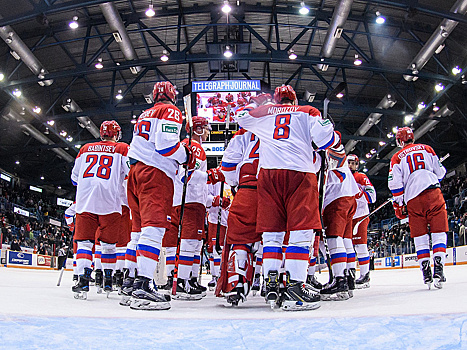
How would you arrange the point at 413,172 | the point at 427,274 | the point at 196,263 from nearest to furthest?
the point at 427,274, the point at 413,172, the point at 196,263

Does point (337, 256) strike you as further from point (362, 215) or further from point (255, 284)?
point (362, 215)

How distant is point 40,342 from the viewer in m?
1.64

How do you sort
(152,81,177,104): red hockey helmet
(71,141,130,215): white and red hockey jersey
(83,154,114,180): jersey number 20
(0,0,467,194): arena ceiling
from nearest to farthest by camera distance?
(152,81,177,104): red hockey helmet → (71,141,130,215): white and red hockey jersey → (83,154,114,180): jersey number 20 → (0,0,467,194): arena ceiling

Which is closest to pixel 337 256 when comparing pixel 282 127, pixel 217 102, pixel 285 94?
pixel 282 127

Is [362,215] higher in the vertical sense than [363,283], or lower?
higher

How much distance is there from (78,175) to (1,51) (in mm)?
11607

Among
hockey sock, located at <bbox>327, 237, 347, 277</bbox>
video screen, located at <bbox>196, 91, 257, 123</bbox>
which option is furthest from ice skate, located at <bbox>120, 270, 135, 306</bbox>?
video screen, located at <bbox>196, 91, 257, 123</bbox>

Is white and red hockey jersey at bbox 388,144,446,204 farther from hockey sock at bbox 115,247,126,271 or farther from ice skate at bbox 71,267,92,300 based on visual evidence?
ice skate at bbox 71,267,92,300

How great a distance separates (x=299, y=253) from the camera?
3018mm

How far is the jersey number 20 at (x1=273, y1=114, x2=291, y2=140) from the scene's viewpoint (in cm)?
333

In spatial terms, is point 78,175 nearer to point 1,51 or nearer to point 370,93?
point 1,51

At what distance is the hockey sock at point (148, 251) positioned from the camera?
3.21m

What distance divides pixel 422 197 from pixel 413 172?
0.30m

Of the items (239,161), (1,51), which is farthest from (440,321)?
(1,51)
